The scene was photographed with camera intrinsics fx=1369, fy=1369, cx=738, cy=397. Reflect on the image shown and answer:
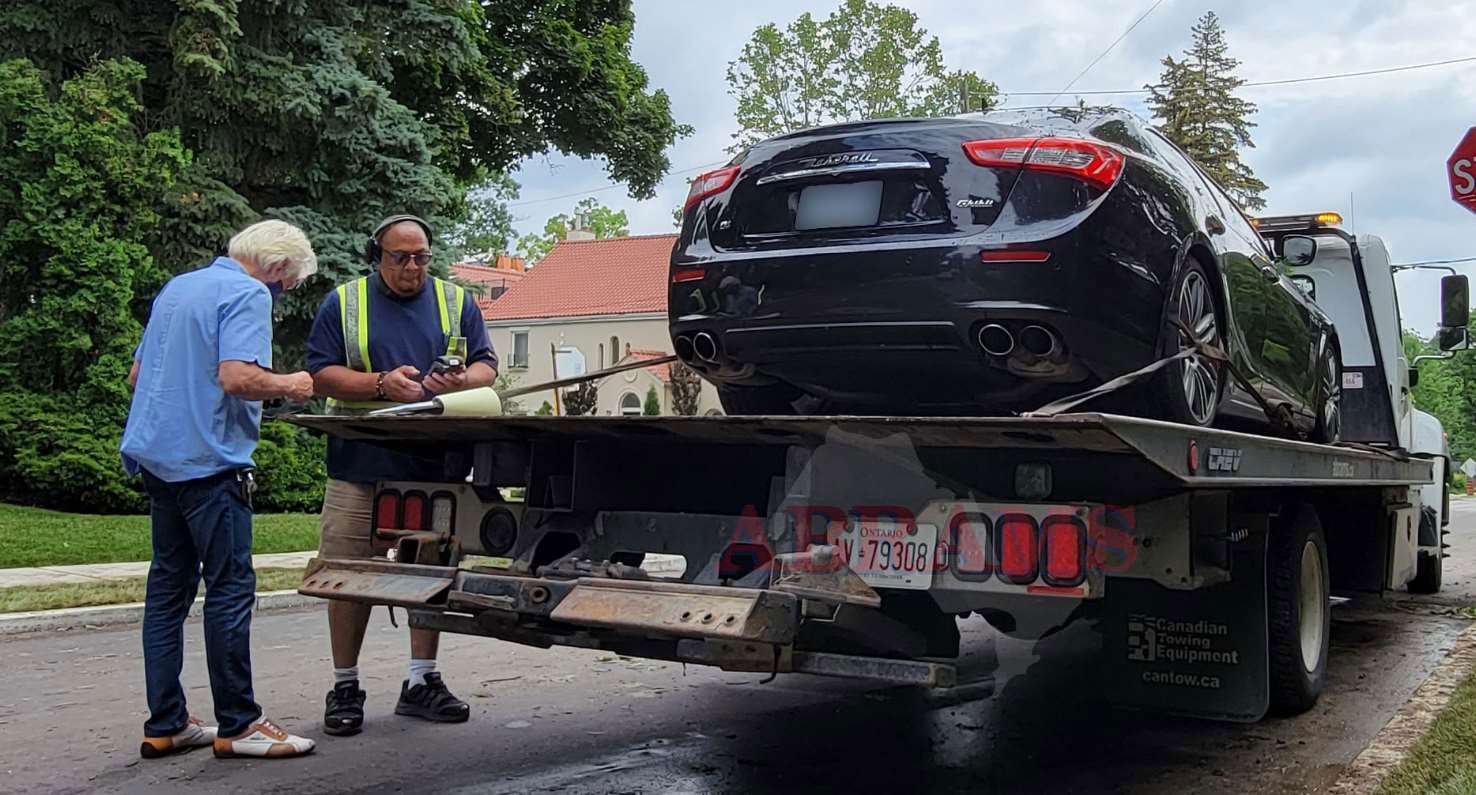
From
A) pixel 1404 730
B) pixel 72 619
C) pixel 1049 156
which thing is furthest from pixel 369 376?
pixel 72 619

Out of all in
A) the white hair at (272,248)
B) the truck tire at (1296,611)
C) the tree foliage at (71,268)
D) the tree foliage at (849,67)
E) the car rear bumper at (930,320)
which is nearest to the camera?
the car rear bumper at (930,320)

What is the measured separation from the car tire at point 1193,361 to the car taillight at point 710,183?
1608mm

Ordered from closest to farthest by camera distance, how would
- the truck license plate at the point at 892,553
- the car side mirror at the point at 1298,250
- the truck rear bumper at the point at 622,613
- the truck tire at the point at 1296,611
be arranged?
the truck rear bumper at the point at 622,613
the truck license plate at the point at 892,553
the truck tire at the point at 1296,611
the car side mirror at the point at 1298,250

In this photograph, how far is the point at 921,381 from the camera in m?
4.72

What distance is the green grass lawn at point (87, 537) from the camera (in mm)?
11281

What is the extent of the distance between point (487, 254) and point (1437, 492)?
218ft

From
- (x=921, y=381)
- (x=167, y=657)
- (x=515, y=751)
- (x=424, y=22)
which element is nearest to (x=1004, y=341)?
(x=921, y=381)

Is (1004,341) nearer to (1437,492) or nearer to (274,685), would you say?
(274,685)

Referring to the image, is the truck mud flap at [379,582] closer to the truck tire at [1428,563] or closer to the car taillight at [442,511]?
the car taillight at [442,511]

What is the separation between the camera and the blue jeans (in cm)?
452

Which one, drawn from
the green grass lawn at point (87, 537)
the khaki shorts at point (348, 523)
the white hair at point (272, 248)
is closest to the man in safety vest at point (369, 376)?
the khaki shorts at point (348, 523)

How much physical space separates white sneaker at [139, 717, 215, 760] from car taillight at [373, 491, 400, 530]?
36.1 inches

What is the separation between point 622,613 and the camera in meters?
3.77

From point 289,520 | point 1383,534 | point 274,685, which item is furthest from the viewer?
point 289,520
